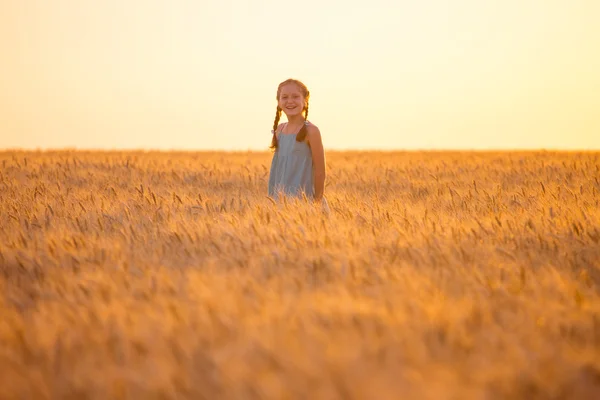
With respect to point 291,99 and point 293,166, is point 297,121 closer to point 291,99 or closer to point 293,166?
point 291,99

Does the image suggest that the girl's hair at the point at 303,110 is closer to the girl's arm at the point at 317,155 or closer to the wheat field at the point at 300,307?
the girl's arm at the point at 317,155

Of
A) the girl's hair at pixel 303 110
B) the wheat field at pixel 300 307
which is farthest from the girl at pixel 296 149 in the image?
the wheat field at pixel 300 307

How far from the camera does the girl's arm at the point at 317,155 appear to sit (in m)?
5.35

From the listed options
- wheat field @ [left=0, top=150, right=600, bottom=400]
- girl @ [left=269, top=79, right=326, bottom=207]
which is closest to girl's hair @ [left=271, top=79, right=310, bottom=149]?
girl @ [left=269, top=79, right=326, bottom=207]

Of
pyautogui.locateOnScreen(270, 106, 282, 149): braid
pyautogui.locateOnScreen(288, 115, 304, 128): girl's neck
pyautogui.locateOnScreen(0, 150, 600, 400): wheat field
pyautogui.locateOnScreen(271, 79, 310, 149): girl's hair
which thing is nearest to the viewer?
pyautogui.locateOnScreen(0, 150, 600, 400): wheat field

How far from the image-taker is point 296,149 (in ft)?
18.1

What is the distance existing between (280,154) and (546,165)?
803 centimetres

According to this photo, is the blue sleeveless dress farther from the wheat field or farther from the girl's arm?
the wheat field

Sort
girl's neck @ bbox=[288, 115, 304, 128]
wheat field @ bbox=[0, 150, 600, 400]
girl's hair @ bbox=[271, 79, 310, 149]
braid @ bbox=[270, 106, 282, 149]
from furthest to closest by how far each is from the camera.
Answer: braid @ bbox=[270, 106, 282, 149]
girl's neck @ bbox=[288, 115, 304, 128]
girl's hair @ bbox=[271, 79, 310, 149]
wheat field @ bbox=[0, 150, 600, 400]

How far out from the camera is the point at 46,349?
1.85 m

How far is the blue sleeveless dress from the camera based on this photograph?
5.52 meters

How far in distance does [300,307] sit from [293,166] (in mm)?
3565

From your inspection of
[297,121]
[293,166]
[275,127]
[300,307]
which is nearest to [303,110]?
[297,121]

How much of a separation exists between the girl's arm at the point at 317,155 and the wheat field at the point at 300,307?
3.78 feet
